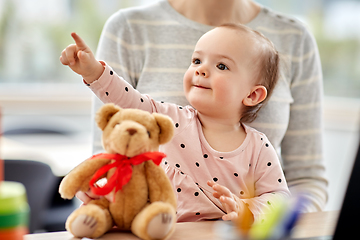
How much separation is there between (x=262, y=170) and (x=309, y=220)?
14cm

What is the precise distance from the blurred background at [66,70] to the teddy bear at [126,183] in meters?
1.84

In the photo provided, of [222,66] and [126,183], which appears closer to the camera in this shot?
[126,183]

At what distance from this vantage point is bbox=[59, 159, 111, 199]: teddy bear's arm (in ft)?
1.81

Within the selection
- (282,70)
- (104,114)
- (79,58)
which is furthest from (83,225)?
(282,70)

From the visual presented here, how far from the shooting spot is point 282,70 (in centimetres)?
109

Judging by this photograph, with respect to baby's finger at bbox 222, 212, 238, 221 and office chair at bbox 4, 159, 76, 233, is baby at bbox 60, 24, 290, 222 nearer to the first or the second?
baby's finger at bbox 222, 212, 238, 221

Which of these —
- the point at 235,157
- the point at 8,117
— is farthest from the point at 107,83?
the point at 8,117

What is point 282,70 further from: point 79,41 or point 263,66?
point 79,41

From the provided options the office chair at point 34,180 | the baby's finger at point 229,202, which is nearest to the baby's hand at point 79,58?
the baby's finger at point 229,202

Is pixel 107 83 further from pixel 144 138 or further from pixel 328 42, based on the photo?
pixel 328 42

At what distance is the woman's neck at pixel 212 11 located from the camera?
111cm

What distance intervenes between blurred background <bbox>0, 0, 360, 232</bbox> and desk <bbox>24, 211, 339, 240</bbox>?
1.78m

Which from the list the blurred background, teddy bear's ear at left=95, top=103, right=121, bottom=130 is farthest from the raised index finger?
the blurred background

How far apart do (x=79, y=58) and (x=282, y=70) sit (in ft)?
2.17
